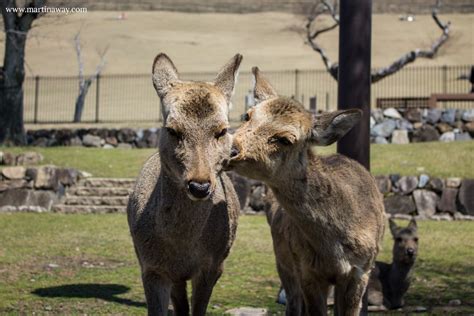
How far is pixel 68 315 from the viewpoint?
31.2ft

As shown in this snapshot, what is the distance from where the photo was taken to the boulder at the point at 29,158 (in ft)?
71.7

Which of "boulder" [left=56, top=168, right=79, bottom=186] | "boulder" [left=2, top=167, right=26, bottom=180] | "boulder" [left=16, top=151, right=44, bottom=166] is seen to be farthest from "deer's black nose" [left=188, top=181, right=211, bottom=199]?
"boulder" [left=16, top=151, right=44, bottom=166]

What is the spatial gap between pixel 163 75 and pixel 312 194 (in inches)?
55.9

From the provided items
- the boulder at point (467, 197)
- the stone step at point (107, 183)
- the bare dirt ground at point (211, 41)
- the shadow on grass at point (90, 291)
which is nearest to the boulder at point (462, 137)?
the boulder at point (467, 197)

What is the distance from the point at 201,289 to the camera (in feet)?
22.8

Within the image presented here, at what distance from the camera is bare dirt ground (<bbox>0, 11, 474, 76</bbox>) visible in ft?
220

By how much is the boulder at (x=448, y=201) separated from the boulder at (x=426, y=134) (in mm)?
7332

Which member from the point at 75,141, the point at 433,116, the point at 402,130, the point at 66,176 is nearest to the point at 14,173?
the point at 66,176

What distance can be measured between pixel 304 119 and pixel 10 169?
1460 cm

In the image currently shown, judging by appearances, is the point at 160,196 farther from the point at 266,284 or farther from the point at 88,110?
the point at 88,110

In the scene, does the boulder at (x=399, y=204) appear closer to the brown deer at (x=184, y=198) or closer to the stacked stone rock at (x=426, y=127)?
the stacked stone rock at (x=426, y=127)

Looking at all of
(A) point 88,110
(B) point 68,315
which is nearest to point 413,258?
(B) point 68,315

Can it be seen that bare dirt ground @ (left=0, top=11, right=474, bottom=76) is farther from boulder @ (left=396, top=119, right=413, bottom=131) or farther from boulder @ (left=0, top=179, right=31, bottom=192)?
boulder @ (left=0, top=179, right=31, bottom=192)

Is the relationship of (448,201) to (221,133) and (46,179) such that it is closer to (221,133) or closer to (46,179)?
(46,179)
